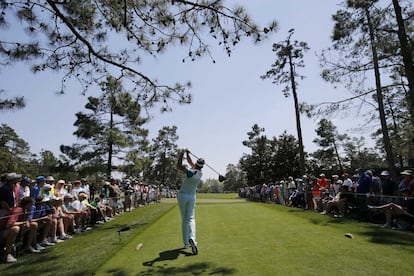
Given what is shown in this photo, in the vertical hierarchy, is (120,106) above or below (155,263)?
above

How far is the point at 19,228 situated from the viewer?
7262 millimetres

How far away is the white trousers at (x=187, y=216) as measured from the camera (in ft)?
21.4

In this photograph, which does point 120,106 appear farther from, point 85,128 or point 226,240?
point 85,128

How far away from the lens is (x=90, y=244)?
26.4 ft

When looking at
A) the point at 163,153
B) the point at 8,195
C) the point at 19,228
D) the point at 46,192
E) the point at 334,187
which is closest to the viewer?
the point at 19,228

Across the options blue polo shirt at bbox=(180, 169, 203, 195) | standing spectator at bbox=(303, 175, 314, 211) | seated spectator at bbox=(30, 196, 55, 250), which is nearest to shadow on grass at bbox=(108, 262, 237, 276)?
blue polo shirt at bbox=(180, 169, 203, 195)

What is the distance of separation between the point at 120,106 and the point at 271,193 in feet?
60.3

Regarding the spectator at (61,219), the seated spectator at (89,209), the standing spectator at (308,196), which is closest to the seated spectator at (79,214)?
the seated spectator at (89,209)

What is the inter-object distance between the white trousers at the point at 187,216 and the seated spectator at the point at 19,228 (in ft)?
11.6

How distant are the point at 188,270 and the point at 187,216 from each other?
1.62m

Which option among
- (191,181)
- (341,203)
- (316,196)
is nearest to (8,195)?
(191,181)

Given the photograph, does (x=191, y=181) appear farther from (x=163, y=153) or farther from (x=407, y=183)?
(x=163, y=153)

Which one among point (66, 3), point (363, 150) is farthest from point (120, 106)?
point (363, 150)

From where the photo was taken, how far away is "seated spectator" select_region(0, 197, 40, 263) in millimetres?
6941
